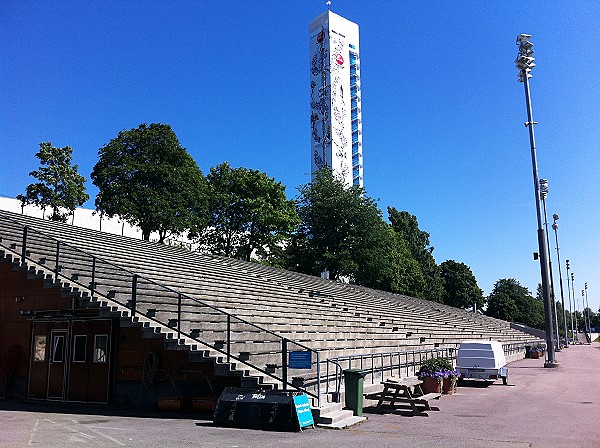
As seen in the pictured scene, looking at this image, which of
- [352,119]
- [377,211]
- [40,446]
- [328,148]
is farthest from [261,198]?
[352,119]

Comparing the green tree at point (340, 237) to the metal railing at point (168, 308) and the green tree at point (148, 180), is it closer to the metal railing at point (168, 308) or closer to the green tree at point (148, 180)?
the green tree at point (148, 180)

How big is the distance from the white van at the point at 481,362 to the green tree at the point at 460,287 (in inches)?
2934

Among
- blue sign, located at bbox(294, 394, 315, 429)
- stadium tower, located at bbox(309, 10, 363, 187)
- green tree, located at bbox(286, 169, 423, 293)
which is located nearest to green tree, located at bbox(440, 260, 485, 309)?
stadium tower, located at bbox(309, 10, 363, 187)

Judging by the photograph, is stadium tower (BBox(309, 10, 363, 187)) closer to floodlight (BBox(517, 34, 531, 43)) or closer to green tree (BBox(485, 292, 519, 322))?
green tree (BBox(485, 292, 519, 322))

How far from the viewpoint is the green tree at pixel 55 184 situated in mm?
38906

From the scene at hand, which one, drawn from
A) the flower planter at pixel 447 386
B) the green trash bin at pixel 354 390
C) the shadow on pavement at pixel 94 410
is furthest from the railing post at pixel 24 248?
the flower planter at pixel 447 386

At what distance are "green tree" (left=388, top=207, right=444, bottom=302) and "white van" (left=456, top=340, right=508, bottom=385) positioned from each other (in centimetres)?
5640

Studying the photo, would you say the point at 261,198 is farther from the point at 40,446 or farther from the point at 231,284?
the point at 40,446

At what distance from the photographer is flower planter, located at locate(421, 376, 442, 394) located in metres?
17.4

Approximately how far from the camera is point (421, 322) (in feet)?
114

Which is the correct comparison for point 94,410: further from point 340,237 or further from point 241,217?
point 340,237

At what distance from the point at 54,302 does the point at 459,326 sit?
31129 millimetres

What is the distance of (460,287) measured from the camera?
95.4 metres

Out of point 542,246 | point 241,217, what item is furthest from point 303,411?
point 241,217
